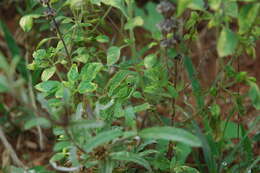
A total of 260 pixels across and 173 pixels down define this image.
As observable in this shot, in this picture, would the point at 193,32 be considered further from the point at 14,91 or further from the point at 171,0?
the point at 14,91

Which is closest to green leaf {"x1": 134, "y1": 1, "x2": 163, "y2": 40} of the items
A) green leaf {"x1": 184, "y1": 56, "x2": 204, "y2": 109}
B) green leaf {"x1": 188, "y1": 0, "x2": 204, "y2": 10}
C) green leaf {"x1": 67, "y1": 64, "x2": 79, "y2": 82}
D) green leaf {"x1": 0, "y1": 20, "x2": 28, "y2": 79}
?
green leaf {"x1": 0, "y1": 20, "x2": 28, "y2": 79}

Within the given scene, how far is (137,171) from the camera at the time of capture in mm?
1135

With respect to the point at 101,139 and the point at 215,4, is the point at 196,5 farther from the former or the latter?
the point at 101,139

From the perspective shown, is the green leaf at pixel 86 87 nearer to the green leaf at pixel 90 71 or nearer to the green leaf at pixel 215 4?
the green leaf at pixel 90 71

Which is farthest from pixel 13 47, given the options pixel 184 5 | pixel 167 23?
pixel 184 5

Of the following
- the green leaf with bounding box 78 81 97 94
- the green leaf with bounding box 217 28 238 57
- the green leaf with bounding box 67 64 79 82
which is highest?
the green leaf with bounding box 217 28 238 57

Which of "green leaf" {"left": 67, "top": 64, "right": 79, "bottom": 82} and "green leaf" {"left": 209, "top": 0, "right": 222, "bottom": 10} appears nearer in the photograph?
"green leaf" {"left": 209, "top": 0, "right": 222, "bottom": 10}

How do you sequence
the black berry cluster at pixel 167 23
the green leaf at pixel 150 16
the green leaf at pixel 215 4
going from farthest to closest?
the green leaf at pixel 150 16, the black berry cluster at pixel 167 23, the green leaf at pixel 215 4

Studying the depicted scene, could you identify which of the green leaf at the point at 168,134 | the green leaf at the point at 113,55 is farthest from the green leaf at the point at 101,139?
the green leaf at the point at 113,55

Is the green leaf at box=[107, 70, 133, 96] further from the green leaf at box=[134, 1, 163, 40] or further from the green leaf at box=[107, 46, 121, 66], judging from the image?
the green leaf at box=[134, 1, 163, 40]

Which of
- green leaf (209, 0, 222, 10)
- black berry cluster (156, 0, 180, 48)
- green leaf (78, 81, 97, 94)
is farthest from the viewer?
green leaf (78, 81, 97, 94)

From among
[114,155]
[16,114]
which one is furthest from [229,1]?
[16,114]

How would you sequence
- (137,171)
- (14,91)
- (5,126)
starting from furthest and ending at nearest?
(5,126), (137,171), (14,91)

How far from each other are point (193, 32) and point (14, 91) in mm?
504
